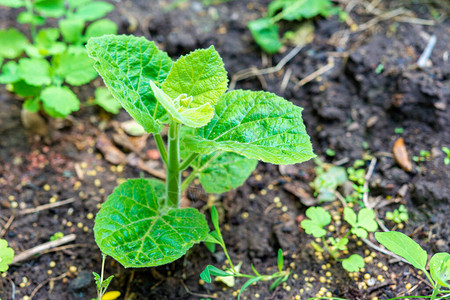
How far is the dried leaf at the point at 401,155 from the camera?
7.54ft

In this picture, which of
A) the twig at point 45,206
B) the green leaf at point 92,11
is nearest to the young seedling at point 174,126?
the twig at point 45,206

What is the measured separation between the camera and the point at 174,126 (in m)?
1.72

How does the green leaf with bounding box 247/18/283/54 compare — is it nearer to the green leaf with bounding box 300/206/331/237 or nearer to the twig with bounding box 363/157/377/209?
the twig with bounding box 363/157/377/209

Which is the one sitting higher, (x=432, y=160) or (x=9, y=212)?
(x=432, y=160)

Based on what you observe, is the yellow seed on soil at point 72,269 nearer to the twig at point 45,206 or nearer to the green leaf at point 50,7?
the twig at point 45,206

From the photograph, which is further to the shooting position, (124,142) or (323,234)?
(124,142)

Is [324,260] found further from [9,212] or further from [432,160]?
[9,212]

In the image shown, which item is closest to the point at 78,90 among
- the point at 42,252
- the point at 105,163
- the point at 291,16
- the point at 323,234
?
the point at 105,163

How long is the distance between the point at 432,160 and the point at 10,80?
241 cm

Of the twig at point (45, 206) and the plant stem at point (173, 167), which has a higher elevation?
the plant stem at point (173, 167)

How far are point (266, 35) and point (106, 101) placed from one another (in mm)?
1213

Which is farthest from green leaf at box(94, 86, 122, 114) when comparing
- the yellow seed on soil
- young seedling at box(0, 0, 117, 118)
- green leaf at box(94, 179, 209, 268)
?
the yellow seed on soil

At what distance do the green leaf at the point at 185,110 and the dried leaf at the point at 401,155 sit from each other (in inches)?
49.8

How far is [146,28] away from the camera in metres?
3.20
